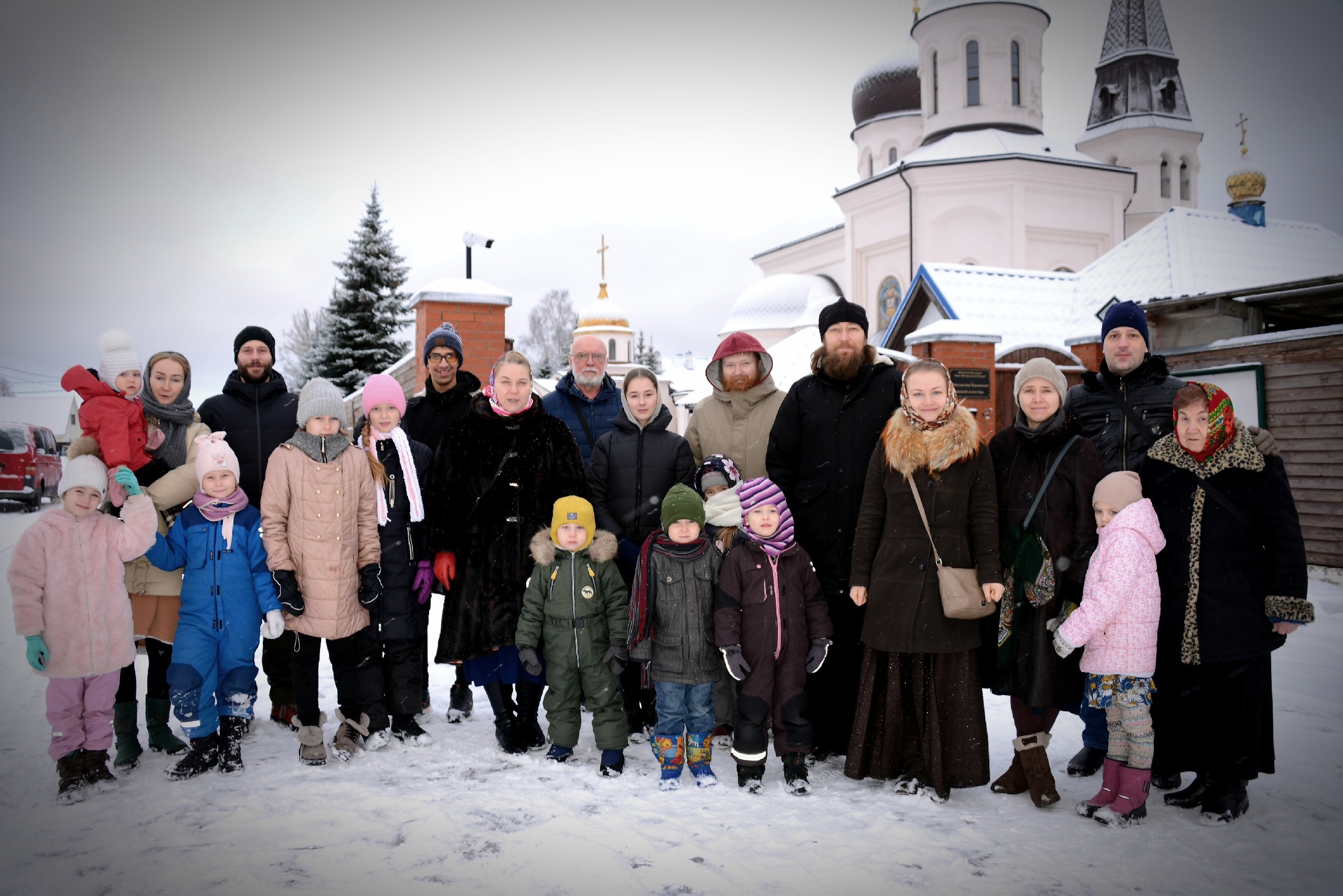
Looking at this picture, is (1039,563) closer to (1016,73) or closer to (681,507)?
(681,507)

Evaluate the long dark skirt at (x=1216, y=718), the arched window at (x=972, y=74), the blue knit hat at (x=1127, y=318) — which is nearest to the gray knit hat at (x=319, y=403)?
the blue knit hat at (x=1127, y=318)

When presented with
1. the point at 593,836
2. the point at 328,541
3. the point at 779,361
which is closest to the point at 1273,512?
the point at 593,836

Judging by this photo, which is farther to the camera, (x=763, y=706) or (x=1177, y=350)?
(x=1177, y=350)

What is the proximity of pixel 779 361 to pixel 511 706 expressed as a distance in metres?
10.6

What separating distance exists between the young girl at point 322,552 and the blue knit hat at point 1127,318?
3.85 meters

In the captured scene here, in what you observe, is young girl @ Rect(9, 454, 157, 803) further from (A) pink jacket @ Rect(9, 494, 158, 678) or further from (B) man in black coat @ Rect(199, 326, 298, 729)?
(B) man in black coat @ Rect(199, 326, 298, 729)

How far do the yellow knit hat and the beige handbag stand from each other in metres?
1.66

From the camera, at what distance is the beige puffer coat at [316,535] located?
3.79 metres

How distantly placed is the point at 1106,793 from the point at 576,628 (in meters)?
2.44

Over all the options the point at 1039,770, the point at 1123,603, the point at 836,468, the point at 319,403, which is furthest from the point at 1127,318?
the point at 319,403

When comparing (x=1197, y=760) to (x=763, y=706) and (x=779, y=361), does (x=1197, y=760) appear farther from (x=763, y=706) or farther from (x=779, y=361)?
(x=779, y=361)

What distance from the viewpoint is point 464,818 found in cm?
322

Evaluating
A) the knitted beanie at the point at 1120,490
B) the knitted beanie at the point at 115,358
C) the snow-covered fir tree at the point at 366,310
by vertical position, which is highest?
the snow-covered fir tree at the point at 366,310

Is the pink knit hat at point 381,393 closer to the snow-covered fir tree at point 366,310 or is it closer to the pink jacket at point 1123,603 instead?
the pink jacket at point 1123,603
